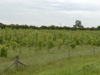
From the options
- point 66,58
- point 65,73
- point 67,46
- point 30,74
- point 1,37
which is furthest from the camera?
point 1,37

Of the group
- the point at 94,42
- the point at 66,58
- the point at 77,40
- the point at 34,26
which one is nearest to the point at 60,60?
the point at 66,58

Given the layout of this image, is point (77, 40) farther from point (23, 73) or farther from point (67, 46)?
point (23, 73)

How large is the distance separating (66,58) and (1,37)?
12.4 m

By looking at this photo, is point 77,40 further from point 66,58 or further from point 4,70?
point 4,70

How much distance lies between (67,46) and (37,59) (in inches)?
375

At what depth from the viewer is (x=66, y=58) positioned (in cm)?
1057

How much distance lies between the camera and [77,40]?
2059 cm

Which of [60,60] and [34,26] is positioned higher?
[34,26]

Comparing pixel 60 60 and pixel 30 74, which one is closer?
pixel 30 74

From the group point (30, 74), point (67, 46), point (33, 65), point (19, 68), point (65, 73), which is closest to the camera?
point (65, 73)

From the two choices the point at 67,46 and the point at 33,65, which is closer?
the point at 33,65

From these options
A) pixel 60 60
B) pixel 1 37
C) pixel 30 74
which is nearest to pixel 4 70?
pixel 30 74

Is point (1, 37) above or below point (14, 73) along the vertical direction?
above

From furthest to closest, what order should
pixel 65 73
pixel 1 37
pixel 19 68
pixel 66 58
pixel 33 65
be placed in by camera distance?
pixel 1 37, pixel 66 58, pixel 33 65, pixel 19 68, pixel 65 73
